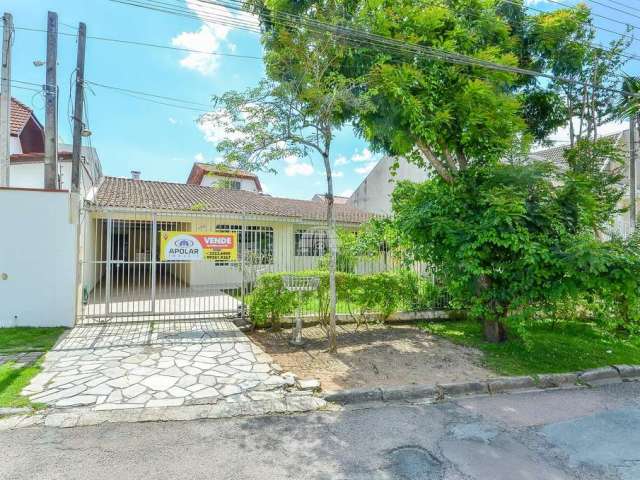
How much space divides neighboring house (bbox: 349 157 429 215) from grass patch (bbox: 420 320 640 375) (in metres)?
10.8

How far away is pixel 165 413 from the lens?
3.99 metres

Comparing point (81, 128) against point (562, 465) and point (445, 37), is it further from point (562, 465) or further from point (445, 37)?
point (562, 465)

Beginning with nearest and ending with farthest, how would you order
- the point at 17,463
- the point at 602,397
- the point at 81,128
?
the point at 17,463, the point at 602,397, the point at 81,128

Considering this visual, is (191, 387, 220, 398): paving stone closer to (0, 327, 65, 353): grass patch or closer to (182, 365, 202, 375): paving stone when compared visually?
(182, 365, 202, 375): paving stone

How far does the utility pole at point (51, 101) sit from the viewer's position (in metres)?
7.93

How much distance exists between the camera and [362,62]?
6961 mm

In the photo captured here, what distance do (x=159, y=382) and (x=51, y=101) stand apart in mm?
7220

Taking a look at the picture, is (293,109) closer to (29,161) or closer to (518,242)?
(518,242)

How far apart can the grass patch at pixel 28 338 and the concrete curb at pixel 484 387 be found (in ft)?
17.2

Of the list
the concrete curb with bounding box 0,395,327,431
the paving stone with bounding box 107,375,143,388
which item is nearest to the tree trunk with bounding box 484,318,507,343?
the concrete curb with bounding box 0,395,327,431

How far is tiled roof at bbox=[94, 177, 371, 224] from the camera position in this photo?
13.8 metres

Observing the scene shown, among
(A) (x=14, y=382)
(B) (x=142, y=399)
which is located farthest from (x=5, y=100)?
(B) (x=142, y=399)

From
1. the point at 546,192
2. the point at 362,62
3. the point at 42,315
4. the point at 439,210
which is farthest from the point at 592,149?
the point at 42,315

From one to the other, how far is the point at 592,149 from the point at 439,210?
18.7 ft
